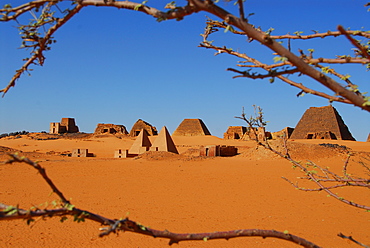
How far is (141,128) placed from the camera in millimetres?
48875

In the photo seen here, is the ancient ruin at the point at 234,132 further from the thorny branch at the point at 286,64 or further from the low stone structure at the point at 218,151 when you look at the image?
the thorny branch at the point at 286,64

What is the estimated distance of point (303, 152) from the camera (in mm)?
16875

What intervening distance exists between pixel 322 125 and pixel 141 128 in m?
23.1

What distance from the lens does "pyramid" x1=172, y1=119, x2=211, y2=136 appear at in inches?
2077

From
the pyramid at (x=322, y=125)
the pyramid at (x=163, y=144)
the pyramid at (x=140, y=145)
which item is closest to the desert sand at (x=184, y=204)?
the pyramid at (x=163, y=144)

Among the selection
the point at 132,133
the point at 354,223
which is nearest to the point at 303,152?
the point at 354,223

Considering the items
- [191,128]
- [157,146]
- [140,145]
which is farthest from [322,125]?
[157,146]

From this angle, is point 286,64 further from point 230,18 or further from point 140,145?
point 140,145

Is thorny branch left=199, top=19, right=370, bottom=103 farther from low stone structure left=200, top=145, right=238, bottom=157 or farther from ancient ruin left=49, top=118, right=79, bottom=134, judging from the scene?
ancient ruin left=49, top=118, right=79, bottom=134

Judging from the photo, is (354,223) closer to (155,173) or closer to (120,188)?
(120,188)

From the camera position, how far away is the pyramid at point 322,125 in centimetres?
3747

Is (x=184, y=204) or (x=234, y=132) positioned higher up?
(x=234, y=132)

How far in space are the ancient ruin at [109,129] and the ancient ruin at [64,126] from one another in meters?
10.6

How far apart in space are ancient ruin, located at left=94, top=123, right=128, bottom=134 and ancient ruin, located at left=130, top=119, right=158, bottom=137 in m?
2.37
